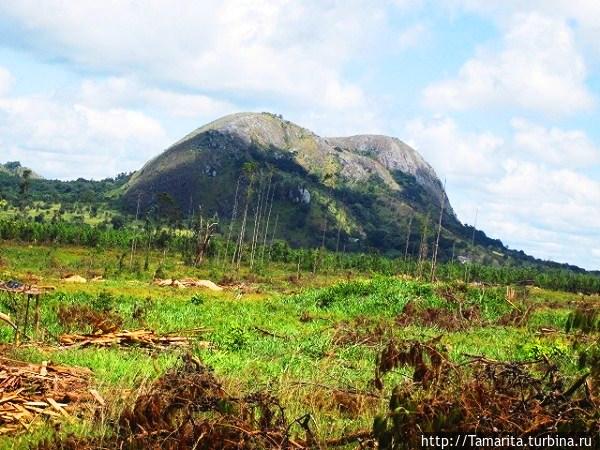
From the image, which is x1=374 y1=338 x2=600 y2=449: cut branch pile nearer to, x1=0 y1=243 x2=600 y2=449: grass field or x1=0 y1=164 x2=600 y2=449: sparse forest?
x1=0 y1=164 x2=600 y2=449: sparse forest

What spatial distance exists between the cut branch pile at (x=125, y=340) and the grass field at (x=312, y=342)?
362 millimetres

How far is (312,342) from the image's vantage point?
15969 millimetres

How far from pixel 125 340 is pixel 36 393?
6.41 metres

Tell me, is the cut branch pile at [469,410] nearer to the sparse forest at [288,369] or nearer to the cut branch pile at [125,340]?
the sparse forest at [288,369]

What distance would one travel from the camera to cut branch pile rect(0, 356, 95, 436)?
7391 mm

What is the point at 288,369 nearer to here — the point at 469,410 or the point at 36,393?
the point at 36,393

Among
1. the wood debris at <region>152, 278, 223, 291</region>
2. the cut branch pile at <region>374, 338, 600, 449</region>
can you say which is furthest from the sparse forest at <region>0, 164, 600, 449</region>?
the wood debris at <region>152, 278, 223, 291</region>

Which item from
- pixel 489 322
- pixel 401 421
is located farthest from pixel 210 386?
pixel 489 322

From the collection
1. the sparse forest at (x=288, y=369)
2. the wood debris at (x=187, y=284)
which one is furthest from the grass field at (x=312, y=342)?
the wood debris at (x=187, y=284)

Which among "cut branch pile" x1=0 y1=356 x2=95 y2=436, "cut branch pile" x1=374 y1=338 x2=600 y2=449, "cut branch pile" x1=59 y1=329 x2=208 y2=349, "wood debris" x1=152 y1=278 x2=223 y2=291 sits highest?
"cut branch pile" x1=374 y1=338 x2=600 y2=449

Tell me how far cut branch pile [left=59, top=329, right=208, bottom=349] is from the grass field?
14.3 inches

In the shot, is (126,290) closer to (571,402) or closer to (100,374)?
(100,374)

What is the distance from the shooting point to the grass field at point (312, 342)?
7363 mm

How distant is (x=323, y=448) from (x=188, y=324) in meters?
15.1
